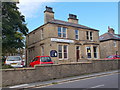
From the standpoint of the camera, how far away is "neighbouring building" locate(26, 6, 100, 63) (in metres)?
20.9

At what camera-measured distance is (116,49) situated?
3234cm

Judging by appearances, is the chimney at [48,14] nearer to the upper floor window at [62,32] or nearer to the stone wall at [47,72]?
the upper floor window at [62,32]

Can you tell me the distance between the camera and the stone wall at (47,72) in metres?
9.55

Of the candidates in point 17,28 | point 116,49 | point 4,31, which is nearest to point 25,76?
point 4,31

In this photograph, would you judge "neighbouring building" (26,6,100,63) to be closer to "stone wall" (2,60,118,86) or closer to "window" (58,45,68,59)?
"window" (58,45,68,59)

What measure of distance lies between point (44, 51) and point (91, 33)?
11.1 meters

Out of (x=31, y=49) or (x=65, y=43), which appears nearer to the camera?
(x=65, y=43)

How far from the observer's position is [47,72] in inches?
441

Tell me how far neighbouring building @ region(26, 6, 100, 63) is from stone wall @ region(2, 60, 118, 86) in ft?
19.2

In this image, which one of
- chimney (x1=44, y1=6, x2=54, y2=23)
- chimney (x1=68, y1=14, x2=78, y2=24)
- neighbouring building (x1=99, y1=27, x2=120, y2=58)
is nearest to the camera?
chimney (x1=44, y1=6, x2=54, y2=23)

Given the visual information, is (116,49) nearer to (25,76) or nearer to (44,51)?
(44,51)

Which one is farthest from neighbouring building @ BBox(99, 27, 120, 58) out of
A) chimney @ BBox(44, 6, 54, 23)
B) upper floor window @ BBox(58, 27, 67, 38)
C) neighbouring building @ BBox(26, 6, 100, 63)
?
chimney @ BBox(44, 6, 54, 23)

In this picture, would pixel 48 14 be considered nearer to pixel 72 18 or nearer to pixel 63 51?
pixel 72 18

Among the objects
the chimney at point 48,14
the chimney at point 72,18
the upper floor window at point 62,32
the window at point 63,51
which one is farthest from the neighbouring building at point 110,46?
the chimney at point 48,14
